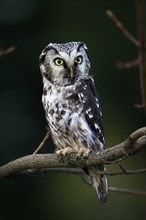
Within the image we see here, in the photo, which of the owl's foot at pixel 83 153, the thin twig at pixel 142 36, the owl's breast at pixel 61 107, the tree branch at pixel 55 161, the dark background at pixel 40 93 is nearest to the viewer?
the thin twig at pixel 142 36

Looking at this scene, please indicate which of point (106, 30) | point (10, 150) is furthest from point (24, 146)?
point (106, 30)

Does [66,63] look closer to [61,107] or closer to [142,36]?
[61,107]

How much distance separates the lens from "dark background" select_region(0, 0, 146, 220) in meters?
12.2

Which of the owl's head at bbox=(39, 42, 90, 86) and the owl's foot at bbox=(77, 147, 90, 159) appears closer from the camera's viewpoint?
the owl's foot at bbox=(77, 147, 90, 159)

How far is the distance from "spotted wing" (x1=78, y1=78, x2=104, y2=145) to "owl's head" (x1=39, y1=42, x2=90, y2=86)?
11cm

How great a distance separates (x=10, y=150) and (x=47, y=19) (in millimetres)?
2597

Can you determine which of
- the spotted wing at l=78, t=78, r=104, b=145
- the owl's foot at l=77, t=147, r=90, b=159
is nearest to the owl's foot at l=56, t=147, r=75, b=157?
the owl's foot at l=77, t=147, r=90, b=159

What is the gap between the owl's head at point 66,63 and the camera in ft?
20.9

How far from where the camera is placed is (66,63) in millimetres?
6367

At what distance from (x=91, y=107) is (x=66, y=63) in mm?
418

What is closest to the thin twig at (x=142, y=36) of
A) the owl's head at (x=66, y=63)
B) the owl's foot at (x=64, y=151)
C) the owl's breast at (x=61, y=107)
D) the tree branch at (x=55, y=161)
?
the tree branch at (x=55, y=161)

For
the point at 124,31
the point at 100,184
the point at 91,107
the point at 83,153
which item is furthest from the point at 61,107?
the point at 124,31

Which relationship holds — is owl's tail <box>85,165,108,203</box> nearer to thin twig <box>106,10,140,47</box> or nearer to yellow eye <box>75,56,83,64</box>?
yellow eye <box>75,56,83,64</box>

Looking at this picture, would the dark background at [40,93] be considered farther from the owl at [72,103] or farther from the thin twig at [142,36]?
the thin twig at [142,36]
